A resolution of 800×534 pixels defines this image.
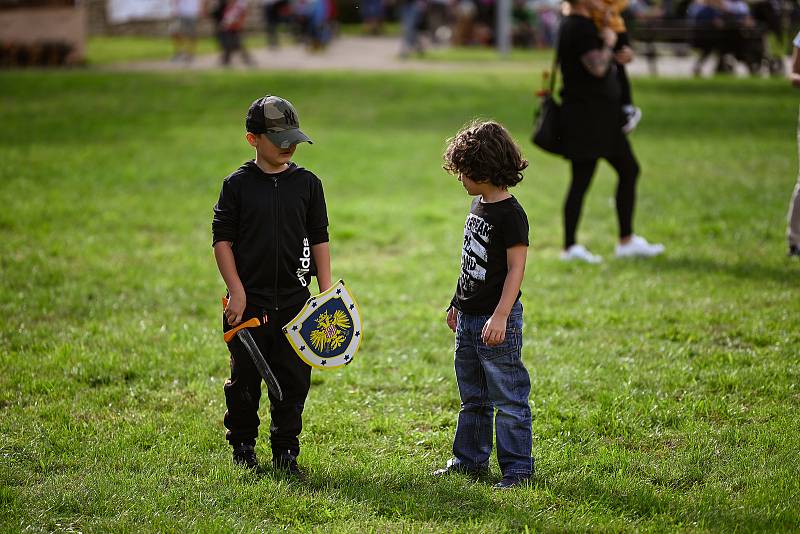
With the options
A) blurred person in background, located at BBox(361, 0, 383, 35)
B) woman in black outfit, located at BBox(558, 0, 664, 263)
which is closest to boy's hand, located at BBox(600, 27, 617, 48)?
woman in black outfit, located at BBox(558, 0, 664, 263)

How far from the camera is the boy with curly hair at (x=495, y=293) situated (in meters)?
4.28

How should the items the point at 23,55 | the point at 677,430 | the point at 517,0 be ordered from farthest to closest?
the point at 517,0
the point at 23,55
the point at 677,430

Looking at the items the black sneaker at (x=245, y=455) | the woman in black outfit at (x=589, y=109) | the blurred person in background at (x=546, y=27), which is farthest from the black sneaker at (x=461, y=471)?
the blurred person in background at (x=546, y=27)

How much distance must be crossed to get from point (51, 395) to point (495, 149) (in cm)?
289

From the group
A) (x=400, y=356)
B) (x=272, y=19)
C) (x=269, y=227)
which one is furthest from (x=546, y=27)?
(x=269, y=227)

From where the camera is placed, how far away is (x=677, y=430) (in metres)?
4.97

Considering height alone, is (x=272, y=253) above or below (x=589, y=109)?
below

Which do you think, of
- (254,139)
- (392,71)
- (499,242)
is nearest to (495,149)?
(499,242)

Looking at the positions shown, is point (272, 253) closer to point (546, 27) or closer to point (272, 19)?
point (272, 19)

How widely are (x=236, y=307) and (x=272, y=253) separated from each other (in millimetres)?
286

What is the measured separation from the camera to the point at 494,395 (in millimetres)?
4410

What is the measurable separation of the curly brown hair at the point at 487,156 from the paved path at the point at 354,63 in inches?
747

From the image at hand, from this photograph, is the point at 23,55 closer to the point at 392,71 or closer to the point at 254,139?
the point at 392,71

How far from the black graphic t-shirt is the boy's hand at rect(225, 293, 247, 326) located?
97 centimetres
